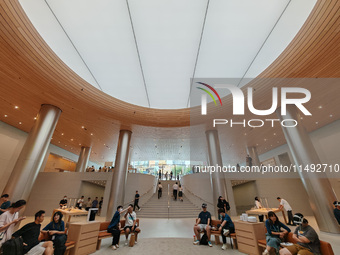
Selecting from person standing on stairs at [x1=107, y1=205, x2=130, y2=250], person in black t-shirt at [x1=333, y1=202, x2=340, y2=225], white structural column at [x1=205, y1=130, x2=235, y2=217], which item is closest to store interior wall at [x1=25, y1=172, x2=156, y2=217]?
white structural column at [x1=205, y1=130, x2=235, y2=217]

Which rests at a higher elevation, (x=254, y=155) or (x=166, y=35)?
(x=166, y=35)

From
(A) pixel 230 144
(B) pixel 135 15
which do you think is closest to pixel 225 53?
(B) pixel 135 15

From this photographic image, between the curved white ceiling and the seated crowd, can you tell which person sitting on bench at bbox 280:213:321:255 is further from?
the curved white ceiling

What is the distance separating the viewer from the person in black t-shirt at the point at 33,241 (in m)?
3.09

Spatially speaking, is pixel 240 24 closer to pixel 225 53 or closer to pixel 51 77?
pixel 225 53

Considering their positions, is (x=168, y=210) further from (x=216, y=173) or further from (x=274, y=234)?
(x=274, y=234)

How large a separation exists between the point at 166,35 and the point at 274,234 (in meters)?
6.77

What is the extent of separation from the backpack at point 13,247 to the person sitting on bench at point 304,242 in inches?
197

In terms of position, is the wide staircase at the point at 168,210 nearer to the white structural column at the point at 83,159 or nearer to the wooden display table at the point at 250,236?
the wooden display table at the point at 250,236

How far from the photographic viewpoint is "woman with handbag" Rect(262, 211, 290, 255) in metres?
3.54

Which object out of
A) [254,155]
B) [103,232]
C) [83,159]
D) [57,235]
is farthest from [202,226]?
[83,159]

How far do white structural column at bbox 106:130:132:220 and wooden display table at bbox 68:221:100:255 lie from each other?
5904mm

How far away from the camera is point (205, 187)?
40.8ft

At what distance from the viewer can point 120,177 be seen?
10578mm
